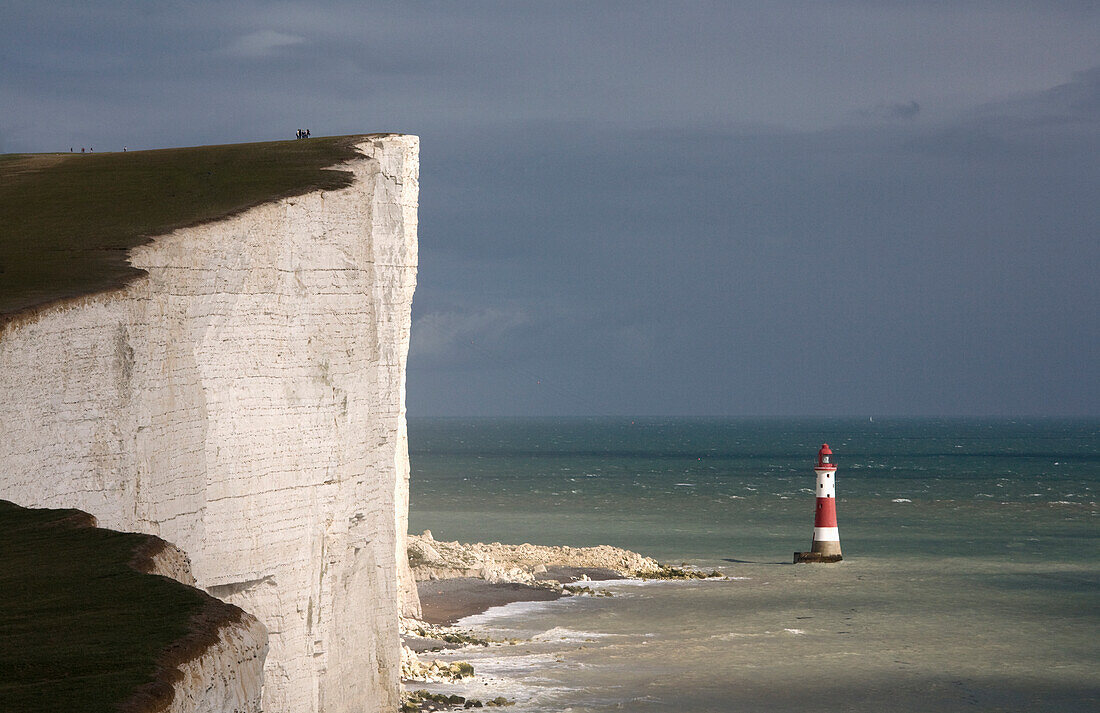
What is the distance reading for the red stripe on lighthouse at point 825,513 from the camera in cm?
4191

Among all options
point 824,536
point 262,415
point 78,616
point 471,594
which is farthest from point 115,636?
point 824,536

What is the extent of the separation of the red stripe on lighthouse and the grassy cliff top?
23.8 metres

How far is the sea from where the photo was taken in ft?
76.2

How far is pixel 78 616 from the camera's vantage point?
24.5 feet

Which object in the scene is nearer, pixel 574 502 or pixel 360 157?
pixel 360 157

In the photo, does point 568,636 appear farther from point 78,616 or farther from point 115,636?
point 115,636

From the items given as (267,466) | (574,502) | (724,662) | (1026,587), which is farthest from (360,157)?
(574,502)

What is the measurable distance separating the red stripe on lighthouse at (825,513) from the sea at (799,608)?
1685 millimetres

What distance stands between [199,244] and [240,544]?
12.5ft

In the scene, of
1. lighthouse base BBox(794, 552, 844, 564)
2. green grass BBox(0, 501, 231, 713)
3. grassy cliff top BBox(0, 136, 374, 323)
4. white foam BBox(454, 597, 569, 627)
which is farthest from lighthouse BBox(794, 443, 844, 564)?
green grass BBox(0, 501, 231, 713)

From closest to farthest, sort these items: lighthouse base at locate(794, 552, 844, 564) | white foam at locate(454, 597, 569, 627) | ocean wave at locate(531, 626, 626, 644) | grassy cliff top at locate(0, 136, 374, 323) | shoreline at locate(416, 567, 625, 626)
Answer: grassy cliff top at locate(0, 136, 374, 323) → ocean wave at locate(531, 626, 626, 644) → white foam at locate(454, 597, 569, 627) → shoreline at locate(416, 567, 625, 626) → lighthouse base at locate(794, 552, 844, 564)

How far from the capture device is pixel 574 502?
75.8 m

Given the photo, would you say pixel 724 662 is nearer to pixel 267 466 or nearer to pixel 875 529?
pixel 267 466

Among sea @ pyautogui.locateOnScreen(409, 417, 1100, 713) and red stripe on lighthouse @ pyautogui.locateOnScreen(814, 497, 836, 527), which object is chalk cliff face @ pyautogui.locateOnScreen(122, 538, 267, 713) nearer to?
sea @ pyautogui.locateOnScreen(409, 417, 1100, 713)
